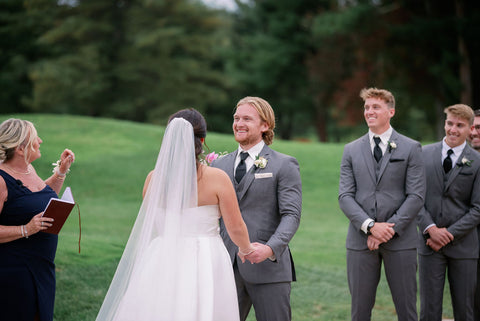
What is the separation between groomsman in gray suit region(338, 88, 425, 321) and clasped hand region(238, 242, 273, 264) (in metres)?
1.25

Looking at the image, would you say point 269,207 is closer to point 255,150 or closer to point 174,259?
point 255,150

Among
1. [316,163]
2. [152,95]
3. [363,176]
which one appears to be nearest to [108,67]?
[152,95]

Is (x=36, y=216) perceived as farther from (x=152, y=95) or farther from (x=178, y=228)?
(x=152, y=95)

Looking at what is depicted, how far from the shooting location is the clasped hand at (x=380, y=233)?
4.89 metres

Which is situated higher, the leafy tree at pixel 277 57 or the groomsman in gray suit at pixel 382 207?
the leafy tree at pixel 277 57

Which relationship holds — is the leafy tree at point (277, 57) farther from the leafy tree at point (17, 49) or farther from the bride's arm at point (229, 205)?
the bride's arm at point (229, 205)

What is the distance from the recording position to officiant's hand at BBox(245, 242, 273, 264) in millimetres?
4059

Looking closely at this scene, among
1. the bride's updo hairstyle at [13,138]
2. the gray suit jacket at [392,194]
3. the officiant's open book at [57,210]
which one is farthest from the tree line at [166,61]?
the officiant's open book at [57,210]

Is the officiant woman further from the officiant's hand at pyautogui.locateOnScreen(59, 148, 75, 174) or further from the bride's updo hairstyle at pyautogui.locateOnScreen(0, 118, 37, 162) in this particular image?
the officiant's hand at pyautogui.locateOnScreen(59, 148, 75, 174)

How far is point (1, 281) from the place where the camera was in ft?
13.6

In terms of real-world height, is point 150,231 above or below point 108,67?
below

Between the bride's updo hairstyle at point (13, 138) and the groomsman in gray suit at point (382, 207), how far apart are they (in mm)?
2861

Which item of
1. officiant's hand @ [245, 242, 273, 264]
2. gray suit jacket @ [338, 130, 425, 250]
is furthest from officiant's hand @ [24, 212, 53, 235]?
gray suit jacket @ [338, 130, 425, 250]

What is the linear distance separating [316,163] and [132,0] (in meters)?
24.0
